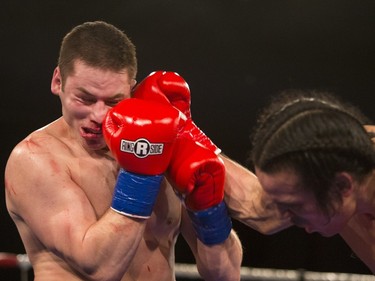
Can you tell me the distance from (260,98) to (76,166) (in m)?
2.81

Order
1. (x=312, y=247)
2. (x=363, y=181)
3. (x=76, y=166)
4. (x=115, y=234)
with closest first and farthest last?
(x=363, y=181) < (x=115, y=234) < (x=76, y=166) < (x=312, y=247)

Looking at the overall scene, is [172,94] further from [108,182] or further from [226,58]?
[226,58]

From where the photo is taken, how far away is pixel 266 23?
477cm

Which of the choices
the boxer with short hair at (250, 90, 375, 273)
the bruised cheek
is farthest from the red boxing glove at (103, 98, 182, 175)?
the boxer with short hair at (250, 90, 375, 273)

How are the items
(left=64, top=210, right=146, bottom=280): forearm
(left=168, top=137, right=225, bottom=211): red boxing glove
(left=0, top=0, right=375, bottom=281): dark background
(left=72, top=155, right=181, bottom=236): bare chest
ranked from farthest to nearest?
(left=0, top=0, right=375, bottom=281): dark background, (left=72, top=155, right=181, bottom=236): bare chest, (left=168, top=137, right=225, bottom=211): red boxing glove, (left=64, top=210, right=146, bottom=280): forearm

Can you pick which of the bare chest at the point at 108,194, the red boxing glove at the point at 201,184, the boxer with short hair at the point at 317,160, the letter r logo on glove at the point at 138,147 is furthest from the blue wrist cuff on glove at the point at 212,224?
the boxer with short hair at the point at 317,160

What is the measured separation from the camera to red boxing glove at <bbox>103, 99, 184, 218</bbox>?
194 cm

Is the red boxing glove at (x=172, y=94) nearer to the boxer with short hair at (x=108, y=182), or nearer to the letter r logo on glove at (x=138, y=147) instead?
the boxer with short hair at (x=108, y=182)

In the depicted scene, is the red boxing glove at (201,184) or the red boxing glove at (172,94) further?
the red boxing glove at (172,94)

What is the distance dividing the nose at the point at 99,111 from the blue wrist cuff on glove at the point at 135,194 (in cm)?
21

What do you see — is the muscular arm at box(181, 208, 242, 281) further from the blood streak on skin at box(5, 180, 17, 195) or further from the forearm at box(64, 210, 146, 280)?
the blood streak on skin at box(5, 180, 17, 195)

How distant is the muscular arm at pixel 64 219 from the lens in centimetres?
194

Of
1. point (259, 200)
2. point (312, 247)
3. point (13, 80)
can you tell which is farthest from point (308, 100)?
point (13, 80)

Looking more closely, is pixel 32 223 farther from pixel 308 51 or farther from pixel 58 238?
pixel 308 51
